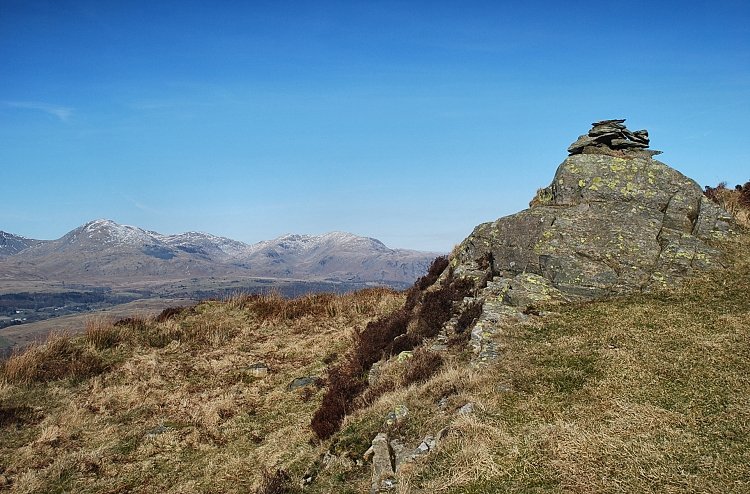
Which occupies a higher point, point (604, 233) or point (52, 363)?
point (604, 233)

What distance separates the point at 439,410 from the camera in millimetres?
10055

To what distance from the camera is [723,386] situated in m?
9.12

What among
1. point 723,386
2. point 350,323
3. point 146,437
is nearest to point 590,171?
point 723,386

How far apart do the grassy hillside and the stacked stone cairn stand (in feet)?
20.8

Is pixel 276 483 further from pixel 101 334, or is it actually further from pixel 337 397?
pixel 101 334

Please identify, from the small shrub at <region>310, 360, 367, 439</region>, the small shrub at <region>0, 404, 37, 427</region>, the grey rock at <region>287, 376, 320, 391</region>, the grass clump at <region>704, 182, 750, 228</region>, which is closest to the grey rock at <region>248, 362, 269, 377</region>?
the grey rock at <region>287, 376, 320, 391</region>

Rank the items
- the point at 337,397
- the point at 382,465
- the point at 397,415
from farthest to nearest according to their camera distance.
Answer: the point at 337,397
the point at 397,415
the point at 382,465

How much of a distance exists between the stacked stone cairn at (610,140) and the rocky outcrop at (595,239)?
27cm

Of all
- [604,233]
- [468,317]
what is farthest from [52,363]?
[604,233]

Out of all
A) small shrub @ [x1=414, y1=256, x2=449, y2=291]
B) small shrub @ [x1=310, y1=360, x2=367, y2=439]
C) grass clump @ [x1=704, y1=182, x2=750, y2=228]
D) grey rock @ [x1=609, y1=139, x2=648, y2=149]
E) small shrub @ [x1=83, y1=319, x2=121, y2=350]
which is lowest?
small shrub @ [x1=310, y1=360, x2=367, y2=439]

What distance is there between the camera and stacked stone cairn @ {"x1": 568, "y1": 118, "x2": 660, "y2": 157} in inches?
836

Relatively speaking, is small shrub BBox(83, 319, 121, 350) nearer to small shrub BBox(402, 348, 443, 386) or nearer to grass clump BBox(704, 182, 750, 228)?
small shrub BBox(402, 348, 443, 386)

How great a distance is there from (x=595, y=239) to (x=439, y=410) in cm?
1030

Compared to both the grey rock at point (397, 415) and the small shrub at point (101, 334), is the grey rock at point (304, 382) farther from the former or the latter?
the small shrub at point (101, 334)
